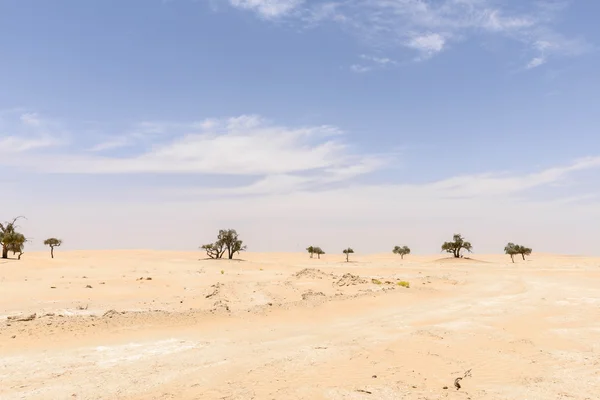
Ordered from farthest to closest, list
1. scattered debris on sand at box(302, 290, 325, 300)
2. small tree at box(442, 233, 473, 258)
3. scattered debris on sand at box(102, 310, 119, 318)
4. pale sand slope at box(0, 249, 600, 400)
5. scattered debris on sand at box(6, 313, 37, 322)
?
small tree at box(442, 233, 473, 258) < scattered debris on sand at box(302, 290, 325, 300) < scattered debris on sand at box(102, 310, 119, 318) < scattered debris on sand at box(6, 313, 37, 322) < pale sand slope at box(0, 249, 600, 400)

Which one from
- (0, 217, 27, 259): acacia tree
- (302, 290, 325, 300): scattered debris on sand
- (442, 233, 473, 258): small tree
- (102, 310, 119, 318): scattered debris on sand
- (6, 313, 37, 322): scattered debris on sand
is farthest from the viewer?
(442, 233, 473, 258): small tree

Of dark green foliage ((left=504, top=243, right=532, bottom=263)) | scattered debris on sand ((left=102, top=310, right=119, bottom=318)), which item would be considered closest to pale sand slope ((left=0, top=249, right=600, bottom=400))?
scattered debris on sand ((left=102, top=310, right=119, bottom=318))

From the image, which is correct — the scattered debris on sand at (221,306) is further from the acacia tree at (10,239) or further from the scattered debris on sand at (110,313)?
the acacia tree at (10,239)

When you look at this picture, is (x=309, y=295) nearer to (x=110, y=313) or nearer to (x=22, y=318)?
(x=110, y=313)

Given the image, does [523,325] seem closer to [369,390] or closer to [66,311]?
[369,390]

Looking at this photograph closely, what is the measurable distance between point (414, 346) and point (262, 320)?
6.01 m

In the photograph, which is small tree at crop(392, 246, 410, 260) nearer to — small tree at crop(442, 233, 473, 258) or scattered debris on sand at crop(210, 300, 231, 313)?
small tree at crop(442, 233, 473, 258)

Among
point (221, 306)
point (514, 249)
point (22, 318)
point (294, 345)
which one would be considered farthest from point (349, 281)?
point (514, 249)

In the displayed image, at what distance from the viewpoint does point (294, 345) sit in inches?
456

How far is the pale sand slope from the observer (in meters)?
8.41

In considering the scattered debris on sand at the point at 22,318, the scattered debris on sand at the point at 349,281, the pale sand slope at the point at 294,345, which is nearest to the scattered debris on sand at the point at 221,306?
the pale sand slope at the point at 294,345

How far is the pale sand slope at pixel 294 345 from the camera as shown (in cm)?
841

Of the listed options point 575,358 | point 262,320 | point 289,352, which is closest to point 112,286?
point 262,320

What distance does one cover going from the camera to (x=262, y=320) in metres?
15.4
